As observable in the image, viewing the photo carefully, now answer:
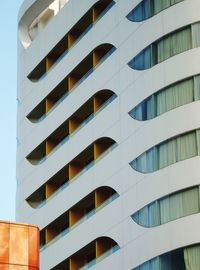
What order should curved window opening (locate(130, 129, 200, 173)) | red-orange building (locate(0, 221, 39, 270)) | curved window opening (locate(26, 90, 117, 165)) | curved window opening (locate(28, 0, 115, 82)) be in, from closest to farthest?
red-orange building (locate(0, 221, 39, 270)), curved window opening (locate(130, 129, 200, 173)), curved window opening (locate(26, 90, 117, 165)), curved window opening (locate(28, 0, 115, 82))

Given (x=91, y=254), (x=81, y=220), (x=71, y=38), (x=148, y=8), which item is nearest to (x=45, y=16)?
(x=71, y=38)

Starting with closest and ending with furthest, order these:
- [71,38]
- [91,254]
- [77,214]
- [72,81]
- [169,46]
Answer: [169,46], [91,254], [77,214], [72,81], [71,38]

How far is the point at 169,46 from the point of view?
5747cm

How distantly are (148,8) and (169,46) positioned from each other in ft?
11.2

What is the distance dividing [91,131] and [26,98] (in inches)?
495

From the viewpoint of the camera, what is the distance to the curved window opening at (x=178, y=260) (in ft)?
175

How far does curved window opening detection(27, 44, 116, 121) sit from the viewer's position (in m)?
65.8

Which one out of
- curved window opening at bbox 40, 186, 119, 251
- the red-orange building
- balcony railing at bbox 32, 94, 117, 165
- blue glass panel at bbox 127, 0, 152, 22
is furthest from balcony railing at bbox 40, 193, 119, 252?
the red-orange building

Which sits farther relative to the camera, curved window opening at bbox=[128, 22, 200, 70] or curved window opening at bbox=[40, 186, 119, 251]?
curved window opening at bbox=[40, 186, 119, 251]

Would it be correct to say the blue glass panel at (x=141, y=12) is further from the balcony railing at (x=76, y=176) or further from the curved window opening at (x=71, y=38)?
the balcony railing at (x=76, y=176)

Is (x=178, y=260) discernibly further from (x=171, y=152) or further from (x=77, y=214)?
(x=77, y=214)

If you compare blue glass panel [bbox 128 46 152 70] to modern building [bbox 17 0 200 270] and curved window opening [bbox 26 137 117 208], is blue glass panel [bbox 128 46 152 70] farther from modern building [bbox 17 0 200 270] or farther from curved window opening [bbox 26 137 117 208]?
curved window opening [bbox 26 137 117 208]

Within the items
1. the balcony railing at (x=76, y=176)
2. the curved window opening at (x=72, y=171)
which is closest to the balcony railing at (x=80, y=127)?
the curved window opening at (x=72, y=171)

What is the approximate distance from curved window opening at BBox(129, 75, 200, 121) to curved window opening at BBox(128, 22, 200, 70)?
193 centimetres
